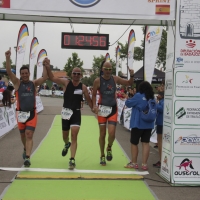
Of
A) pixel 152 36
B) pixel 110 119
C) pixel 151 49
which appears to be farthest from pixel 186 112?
pixel 152 36

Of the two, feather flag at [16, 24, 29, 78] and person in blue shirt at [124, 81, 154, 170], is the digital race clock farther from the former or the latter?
feather flag at [16, 24, 29, 78]

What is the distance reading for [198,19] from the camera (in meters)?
6.41

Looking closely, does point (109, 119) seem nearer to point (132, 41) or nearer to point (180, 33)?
point (180, 33)

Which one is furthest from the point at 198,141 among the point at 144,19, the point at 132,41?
the point at 132,41

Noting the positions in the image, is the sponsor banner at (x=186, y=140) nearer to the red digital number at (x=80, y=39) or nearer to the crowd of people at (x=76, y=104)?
the crowd of people at (x=76, y=104)

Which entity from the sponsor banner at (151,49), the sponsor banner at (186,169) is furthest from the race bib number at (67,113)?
the sponsor banner at (151,49)

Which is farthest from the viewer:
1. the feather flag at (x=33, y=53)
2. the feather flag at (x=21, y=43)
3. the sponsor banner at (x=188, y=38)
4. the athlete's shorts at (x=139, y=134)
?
the feather flag at (x=33, y=53)

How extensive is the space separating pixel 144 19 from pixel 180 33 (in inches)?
28.2

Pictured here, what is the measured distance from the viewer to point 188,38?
6.40m

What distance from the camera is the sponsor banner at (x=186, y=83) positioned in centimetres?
640

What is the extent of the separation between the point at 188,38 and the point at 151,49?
472 centimetres

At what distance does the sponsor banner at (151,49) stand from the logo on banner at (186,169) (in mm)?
4973

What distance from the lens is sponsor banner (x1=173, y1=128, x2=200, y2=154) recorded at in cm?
642

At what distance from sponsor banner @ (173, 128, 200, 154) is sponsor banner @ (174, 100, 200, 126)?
0.43 feet
